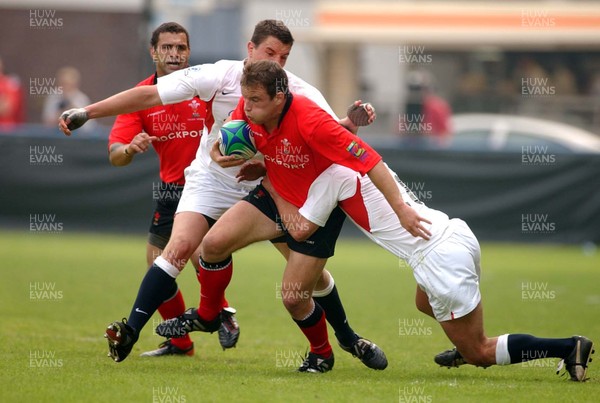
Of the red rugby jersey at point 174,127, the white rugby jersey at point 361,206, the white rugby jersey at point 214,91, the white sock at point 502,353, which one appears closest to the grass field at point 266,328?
the white sock at point 502,353

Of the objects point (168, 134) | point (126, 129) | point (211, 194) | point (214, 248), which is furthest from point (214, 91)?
point (214, 248)

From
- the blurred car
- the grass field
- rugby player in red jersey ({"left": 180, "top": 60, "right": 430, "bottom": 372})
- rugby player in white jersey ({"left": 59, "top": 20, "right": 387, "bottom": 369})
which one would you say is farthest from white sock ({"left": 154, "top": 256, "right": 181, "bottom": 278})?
the blurred car

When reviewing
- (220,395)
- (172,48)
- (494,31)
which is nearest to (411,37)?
(494,31)

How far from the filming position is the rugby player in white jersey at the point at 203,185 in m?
6.62

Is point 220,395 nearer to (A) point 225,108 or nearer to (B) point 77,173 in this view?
(A) point 225,108

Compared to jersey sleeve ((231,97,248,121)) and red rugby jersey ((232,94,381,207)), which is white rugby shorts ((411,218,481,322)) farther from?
jersey sleeve ((231,97,248,121))

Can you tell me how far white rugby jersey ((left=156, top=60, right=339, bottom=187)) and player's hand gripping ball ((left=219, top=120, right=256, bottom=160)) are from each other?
42 centimetres

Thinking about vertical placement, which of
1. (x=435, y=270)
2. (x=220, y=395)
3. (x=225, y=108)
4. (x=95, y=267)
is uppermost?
(x=225, y=108)

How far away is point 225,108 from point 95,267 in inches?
243

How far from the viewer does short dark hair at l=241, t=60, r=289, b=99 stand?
623 centimetres

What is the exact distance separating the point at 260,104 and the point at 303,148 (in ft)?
1.35

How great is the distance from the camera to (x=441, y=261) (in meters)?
6.32

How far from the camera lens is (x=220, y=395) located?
225 inches

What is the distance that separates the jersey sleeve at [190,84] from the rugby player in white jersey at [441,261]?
957mm
